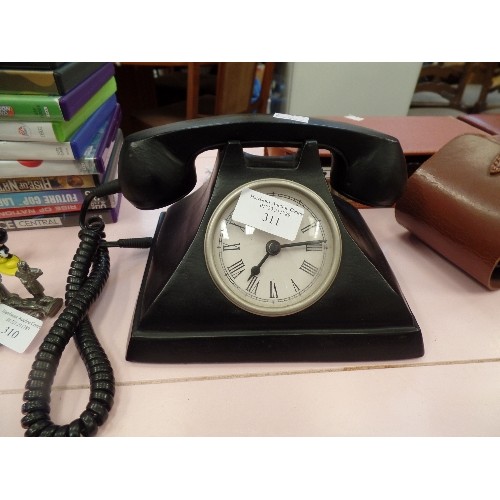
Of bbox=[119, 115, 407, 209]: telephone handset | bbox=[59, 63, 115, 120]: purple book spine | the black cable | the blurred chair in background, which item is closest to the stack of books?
bbox=[59, 63, 115, 120]: purple book spine

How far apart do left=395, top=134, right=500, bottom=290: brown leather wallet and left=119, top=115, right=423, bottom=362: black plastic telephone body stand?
17 cm

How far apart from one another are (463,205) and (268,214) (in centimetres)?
33

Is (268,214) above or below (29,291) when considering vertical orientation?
above

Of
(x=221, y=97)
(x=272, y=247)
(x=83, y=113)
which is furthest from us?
(x=221, y=97)

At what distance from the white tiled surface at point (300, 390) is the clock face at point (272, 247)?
10cm

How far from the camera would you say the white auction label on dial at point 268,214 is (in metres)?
0.47

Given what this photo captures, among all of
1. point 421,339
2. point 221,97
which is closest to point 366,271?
point 421,339

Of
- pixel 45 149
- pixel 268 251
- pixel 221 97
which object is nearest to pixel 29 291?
pixel 45 149

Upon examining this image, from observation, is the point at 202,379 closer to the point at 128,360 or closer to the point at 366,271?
the point at 128,360

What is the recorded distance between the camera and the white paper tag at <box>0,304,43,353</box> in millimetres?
508

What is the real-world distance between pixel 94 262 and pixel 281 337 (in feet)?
1.09

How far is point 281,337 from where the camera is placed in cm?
49

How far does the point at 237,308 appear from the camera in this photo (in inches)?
18.8

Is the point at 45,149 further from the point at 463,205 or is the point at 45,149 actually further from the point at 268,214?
the point at 463,205
